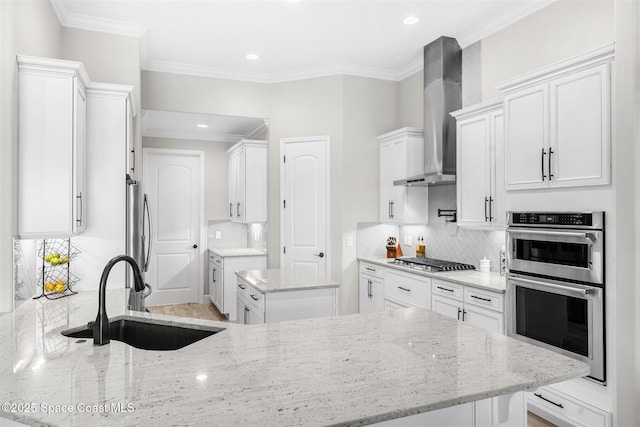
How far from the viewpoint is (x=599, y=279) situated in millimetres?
2324

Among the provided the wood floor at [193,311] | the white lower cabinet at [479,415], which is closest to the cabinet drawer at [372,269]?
the wood floor at [193,311]

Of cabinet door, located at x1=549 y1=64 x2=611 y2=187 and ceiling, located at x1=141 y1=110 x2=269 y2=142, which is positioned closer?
cabinet door, located at x1=549 y1=64 x2=611 y2=187

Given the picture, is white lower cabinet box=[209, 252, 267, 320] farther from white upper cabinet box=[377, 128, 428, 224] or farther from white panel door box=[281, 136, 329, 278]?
white upper cabinet box=[377, 128, 428, 224]

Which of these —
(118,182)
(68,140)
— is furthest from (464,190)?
(68,140)

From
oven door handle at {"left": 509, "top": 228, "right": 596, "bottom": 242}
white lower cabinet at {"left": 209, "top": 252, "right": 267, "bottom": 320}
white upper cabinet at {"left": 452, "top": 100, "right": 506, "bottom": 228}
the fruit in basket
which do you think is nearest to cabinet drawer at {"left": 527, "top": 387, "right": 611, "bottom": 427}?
oven door handle at {"left": 509, "top": 228, "right": 596, "bottom": 242}

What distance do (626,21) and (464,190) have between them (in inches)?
65.1

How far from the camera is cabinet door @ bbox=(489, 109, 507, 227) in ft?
10.5

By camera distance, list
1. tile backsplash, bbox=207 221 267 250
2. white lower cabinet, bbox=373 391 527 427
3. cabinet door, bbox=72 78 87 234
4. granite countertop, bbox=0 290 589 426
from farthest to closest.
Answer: tile backsplash, bbox=207 221 267 250, cabinet door, bbox=72 78 87 234, white lower cabinet, bbox=373 391 527 427, granite countertop, bbox=0 290 589 426

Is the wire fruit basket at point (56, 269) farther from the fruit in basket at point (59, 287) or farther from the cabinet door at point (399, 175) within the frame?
the cabinet door at point (399, 175)

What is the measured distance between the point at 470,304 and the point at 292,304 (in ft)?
4.47

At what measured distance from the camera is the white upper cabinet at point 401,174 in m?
4.40

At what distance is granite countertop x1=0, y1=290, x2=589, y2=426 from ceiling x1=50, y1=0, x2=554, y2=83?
263 cm

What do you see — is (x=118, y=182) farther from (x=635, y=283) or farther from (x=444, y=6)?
(x=635, y=283)

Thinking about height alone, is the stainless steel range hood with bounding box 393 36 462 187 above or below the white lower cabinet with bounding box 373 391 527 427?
above
